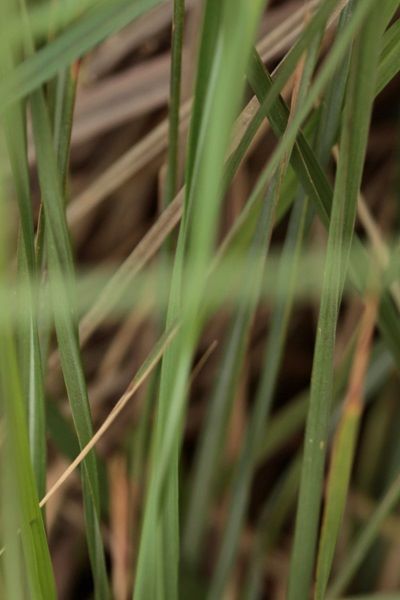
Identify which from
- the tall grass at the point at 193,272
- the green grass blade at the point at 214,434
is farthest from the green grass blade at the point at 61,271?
A: the green grass blade at the point at 214,434

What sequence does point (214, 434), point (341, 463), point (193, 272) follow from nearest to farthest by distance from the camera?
point (193, 272)
point (341, 463)
point (214, 434)

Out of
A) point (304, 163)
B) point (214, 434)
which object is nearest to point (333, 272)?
point (304, 163)

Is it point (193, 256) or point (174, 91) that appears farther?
point (174, 91)

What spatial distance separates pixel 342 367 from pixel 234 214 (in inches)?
8.7

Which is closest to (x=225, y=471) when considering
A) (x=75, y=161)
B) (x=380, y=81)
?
(x=75, y=161)

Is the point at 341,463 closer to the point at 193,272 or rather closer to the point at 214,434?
the point at 193,272

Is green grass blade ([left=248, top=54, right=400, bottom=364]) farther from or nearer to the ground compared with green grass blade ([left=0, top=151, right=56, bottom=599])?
farther from the ground

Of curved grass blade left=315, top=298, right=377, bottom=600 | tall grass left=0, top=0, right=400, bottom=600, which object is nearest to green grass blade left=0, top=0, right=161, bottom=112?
tall grass left=0, top=0, right=400, bottom=600

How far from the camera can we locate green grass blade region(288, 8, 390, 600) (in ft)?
0.99

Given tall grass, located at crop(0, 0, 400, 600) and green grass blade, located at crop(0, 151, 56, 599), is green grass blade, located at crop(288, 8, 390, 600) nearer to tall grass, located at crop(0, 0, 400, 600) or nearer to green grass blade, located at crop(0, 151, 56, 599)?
tall grass, located at crop(0, 0, 400, 600)

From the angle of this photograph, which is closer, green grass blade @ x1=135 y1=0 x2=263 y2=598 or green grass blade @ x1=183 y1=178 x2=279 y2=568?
green grass blade @ x1=135 y1=0 x2=263 y2=598

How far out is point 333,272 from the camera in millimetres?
326

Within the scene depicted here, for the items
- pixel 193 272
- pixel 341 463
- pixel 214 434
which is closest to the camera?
pixel 193 272

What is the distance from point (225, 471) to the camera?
712 mm
